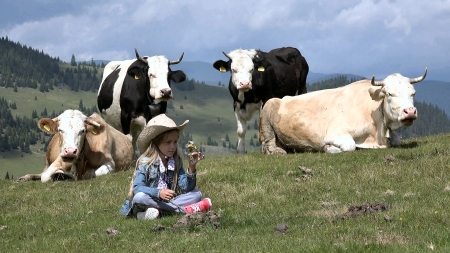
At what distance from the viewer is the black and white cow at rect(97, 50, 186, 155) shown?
22422 mm

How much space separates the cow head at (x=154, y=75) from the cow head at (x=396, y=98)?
25.7 ft

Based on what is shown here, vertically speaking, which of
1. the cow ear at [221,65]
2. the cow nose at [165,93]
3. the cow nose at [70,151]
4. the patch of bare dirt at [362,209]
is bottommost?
the patch of bare dirt at [362,209]

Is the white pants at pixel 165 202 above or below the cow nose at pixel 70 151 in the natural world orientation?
below

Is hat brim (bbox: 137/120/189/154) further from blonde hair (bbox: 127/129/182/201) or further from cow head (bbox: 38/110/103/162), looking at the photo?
cow head (bbox: 38/110/103/162)

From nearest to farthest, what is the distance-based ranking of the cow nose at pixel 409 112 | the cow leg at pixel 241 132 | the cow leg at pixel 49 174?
the cow nose at pixel 409 112 < the cow leg at pixel 49 174 < the cow leg at pixel 241 132

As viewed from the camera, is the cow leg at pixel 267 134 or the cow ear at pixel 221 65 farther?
the cow ear at pixel 221 65

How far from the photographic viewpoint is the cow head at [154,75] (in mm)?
22250

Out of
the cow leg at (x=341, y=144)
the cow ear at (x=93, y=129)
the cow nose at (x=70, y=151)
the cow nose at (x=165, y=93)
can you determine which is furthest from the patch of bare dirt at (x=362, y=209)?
the cow nose at (x=165, y=93)

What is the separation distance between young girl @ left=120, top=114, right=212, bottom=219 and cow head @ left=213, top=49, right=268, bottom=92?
12.8 metres

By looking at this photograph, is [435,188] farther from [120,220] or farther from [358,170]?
[120,220]

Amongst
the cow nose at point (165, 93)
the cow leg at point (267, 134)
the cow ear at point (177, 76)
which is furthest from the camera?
the cow ear at point (177, 76)

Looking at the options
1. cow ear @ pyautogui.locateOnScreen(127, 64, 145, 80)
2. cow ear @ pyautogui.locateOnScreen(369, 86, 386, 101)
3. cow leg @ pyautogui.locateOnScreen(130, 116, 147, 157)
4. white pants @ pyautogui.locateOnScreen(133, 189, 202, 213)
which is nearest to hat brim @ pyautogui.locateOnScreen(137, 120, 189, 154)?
white pants @ pyautogui.locateOnScreen(133, 189, 202, 213)

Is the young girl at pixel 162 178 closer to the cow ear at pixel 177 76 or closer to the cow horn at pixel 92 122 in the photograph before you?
the cow horn at pixel 92 122

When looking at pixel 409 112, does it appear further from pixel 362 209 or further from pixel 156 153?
pixel 156 153
